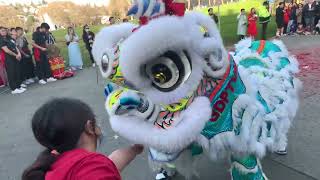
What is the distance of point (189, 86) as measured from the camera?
1.92 metres

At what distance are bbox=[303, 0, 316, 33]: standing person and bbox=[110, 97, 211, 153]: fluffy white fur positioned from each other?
12408 millimetres

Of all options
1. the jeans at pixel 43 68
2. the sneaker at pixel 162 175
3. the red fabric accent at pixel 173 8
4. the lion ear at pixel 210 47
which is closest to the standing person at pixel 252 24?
the jeans at pixel 43 68

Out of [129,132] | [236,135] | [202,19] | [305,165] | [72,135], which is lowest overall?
[305,165]

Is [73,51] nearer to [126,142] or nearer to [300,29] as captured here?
[126,142]

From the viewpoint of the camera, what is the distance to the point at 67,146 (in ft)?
4.64

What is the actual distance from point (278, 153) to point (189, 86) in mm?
1740

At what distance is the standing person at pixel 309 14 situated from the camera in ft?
42.8

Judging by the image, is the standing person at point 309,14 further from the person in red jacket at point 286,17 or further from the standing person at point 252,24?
the standing person at point 252,24

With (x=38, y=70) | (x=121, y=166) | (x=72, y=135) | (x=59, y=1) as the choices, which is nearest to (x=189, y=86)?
(x=121, y=166)

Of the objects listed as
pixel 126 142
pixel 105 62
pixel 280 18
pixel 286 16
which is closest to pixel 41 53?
pixel 126 142

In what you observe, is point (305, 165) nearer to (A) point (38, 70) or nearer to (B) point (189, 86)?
(B) point (189, 86)

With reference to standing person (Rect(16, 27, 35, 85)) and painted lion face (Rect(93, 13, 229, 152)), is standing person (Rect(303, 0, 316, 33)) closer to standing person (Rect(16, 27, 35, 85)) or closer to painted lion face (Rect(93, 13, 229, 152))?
standing person (Rect(16, 27, 35, 85))

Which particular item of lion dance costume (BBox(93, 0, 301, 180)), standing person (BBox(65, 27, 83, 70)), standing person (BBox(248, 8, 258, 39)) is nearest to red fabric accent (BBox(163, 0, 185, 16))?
lion dance costume (BBox(93, 0, 301, 180))

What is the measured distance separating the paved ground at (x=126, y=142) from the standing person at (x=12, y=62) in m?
0.21
